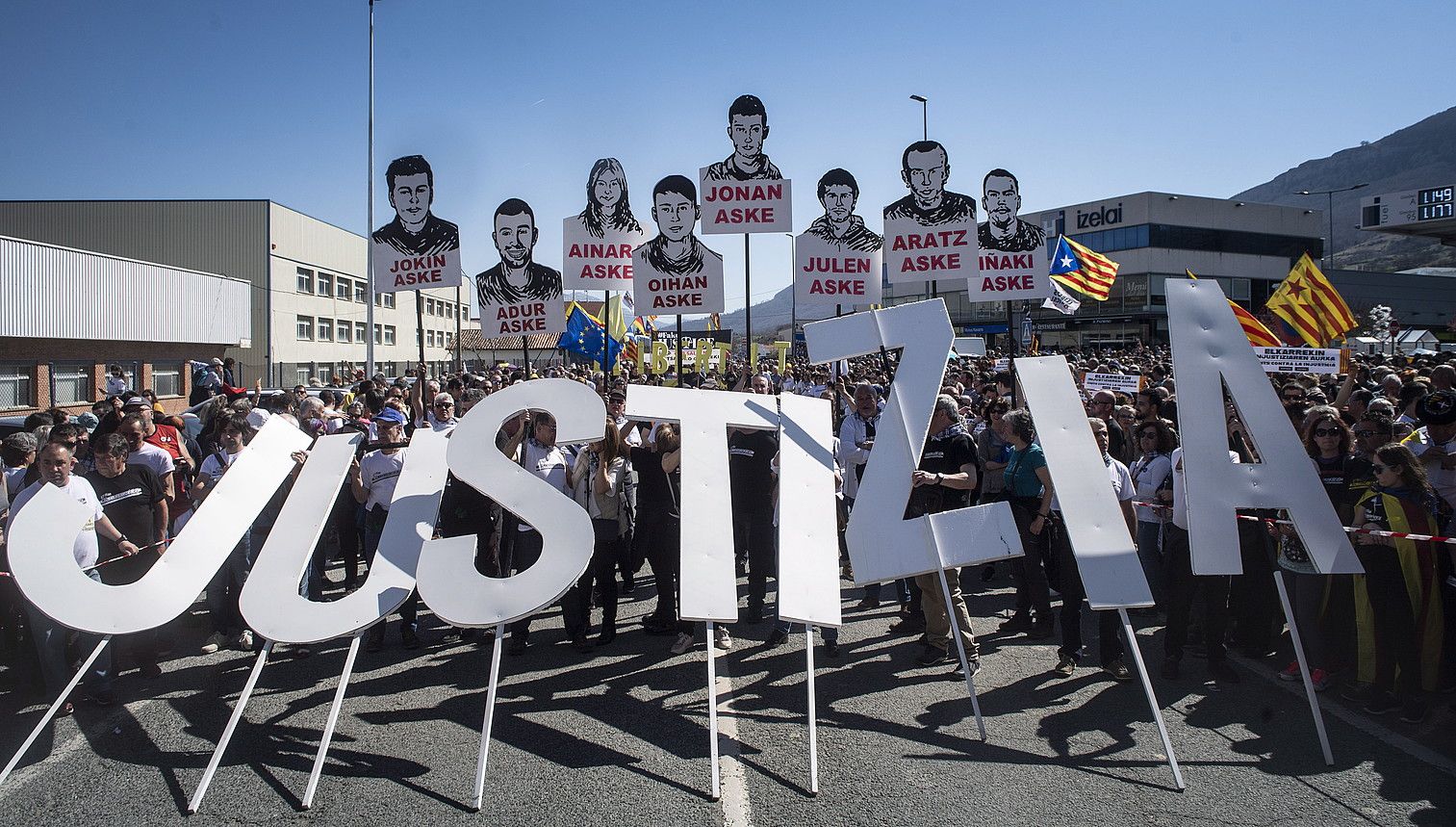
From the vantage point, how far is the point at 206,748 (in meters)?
4.79

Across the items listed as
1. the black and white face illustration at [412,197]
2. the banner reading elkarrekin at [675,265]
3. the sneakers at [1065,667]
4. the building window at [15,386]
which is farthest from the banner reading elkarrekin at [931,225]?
the building window at [15,386]

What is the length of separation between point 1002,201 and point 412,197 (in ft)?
22.7

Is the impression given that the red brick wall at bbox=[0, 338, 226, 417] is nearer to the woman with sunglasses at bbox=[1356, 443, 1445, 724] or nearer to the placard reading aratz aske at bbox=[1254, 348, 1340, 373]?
the woman with sunglasses at bbox=[1356, 443, 1445, 724]

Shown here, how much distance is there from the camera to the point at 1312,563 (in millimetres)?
5219

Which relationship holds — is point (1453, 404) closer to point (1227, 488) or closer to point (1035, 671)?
point (1227, 488)

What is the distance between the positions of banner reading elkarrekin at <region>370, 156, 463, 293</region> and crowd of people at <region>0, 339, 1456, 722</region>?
2591 mm

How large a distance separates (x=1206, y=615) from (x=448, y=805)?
5.02m

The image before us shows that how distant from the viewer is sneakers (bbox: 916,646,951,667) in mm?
6086

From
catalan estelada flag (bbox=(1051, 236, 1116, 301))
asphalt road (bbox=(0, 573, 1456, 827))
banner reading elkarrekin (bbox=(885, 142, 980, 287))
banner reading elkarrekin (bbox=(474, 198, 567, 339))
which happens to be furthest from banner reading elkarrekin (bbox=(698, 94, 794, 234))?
catalan estelada flag (bbox=(1051, 236, 1116, 301))

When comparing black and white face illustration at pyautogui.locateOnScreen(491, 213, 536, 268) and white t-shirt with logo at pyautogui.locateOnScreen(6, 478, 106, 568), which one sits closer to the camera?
white t-shirt with logo at pyautogui.locateOnScreen(6, 478, 106, 568)

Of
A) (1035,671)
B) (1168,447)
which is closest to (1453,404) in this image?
(1168,447)

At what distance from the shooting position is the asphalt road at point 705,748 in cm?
405

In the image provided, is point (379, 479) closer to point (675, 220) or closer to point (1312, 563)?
point (675, 220)

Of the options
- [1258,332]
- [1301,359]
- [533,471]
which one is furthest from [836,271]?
[1258,332]
